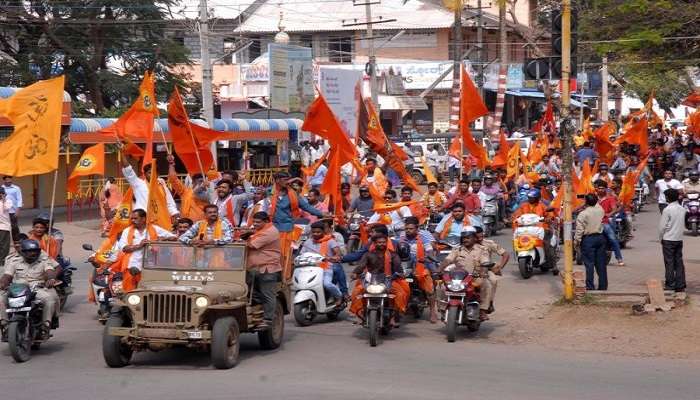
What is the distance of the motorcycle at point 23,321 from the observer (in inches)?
462

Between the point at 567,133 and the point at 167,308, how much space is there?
6645mm

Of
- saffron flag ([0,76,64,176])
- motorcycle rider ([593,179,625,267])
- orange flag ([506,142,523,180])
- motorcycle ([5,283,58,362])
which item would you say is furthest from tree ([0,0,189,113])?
motorcycle ([5,283,58,362])

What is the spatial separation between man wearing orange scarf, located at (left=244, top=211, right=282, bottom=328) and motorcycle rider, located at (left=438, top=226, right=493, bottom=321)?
7.83 feet

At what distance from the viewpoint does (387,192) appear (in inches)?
850

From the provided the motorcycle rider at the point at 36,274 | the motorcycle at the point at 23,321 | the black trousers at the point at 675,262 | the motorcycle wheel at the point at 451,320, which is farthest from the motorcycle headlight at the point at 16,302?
the black trousers at the point at 675,262

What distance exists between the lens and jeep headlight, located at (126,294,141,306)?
11241mm

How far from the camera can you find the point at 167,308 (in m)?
11.3

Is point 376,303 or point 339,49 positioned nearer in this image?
point 376,303

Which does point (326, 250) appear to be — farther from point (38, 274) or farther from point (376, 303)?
point (38, 274)

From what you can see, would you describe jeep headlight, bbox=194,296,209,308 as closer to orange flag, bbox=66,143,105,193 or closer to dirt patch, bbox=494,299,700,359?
dirt patch, bbox=494,299,700,359

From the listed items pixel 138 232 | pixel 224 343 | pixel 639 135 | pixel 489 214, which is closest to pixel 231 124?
pixel 639 135

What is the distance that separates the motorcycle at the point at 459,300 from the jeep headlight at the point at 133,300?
12.7ft

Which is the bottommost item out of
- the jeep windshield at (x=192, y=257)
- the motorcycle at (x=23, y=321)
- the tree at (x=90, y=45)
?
the motorcycle at (x=23, y=321)

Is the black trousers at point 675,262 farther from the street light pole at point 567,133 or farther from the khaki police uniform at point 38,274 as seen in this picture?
the khaki police uniform at point 38,274
